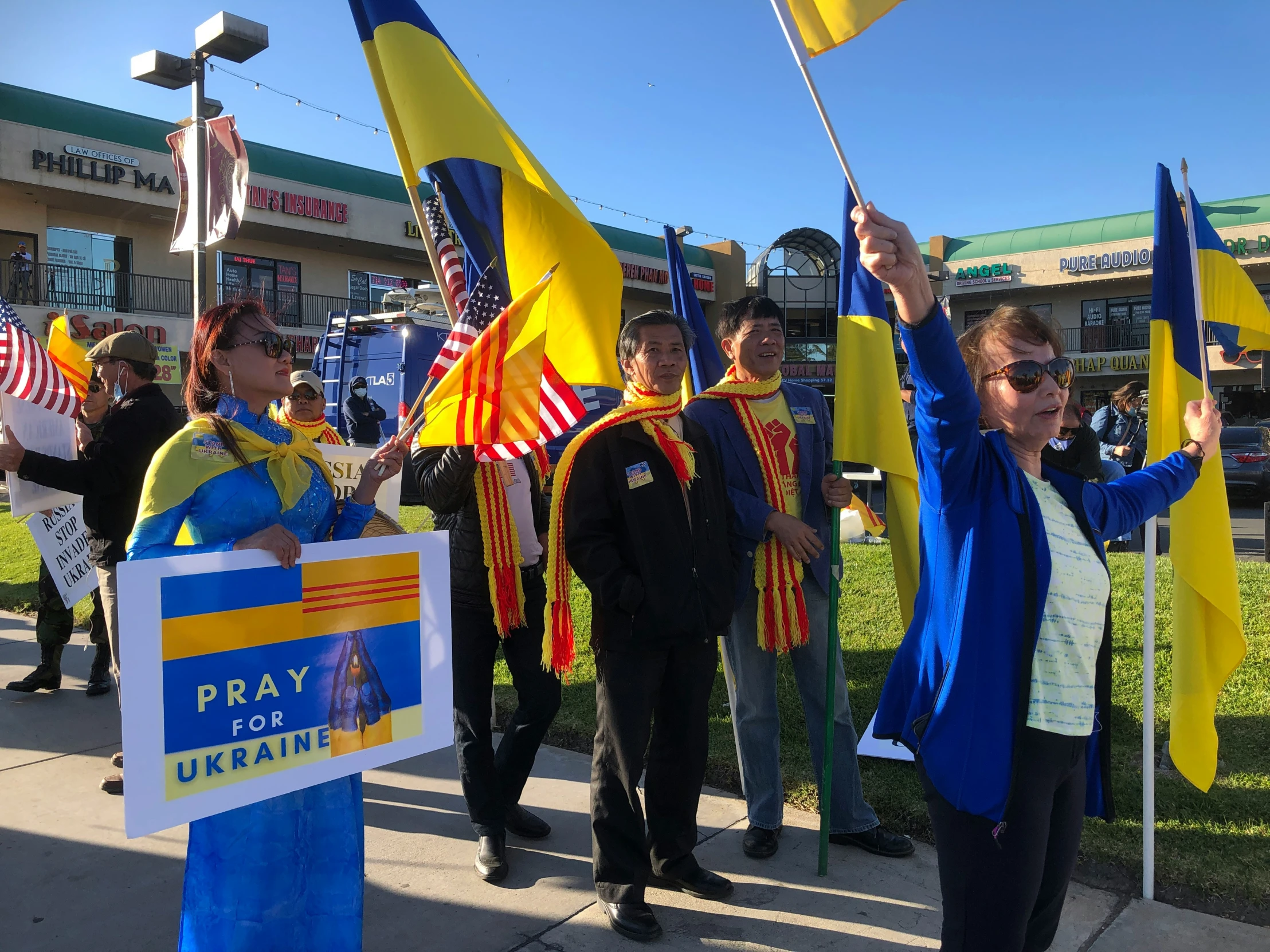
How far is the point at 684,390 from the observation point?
4625 mm

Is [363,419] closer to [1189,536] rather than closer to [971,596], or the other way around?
[1189,536]

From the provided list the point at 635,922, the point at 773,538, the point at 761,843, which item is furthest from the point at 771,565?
the point at 635,922

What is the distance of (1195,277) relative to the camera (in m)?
3.40

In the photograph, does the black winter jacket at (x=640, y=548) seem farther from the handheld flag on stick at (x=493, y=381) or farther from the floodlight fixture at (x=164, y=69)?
the floodlight fixture at (x=164, y=69)

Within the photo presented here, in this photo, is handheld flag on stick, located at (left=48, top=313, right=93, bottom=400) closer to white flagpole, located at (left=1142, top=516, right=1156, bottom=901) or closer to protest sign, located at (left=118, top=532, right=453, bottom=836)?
protest sign, located at (left=118, top=532, right=453, bottom=836)

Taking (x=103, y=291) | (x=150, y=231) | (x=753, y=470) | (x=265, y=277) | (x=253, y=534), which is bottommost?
(x=253, y=534)

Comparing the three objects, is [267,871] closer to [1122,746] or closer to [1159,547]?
[1122,746]

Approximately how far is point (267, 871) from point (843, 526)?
7.47m

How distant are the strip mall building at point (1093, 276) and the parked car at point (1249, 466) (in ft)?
48.8

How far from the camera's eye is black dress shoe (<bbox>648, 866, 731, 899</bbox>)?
3287mm

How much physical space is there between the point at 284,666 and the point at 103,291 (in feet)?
81.9

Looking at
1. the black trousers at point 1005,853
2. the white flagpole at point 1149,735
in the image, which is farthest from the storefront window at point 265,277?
the black trousers at point 1005,853

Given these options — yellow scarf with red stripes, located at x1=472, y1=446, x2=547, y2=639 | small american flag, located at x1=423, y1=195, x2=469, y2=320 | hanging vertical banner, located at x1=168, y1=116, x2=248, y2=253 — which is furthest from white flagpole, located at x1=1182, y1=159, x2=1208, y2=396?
hanging vertical banner, located at x1=168, y1=116, x2=248, y2=253

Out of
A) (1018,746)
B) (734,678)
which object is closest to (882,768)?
(734,678)
